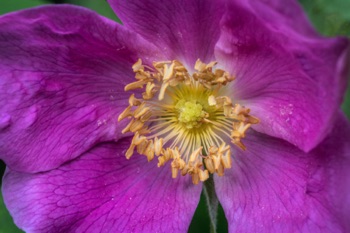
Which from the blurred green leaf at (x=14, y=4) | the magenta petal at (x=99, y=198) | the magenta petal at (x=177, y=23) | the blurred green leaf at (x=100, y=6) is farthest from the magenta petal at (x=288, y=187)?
the blurred green leaf at (x=14, y=4)

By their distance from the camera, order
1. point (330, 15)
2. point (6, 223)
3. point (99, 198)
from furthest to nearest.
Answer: point (6, 223) → point (99, 198) → point (330, 15)

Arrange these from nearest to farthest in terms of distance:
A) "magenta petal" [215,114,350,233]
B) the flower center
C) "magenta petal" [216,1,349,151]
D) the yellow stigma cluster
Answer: "magenta petal" [216,1,349,151] < "magenta petal" [215,114,350,233] < the yellow stigma cluster < the flower center

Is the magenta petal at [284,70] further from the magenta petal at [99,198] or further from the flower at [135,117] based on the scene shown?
the magenta petal at [99,198]

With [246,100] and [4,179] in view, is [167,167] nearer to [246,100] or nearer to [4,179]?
[246,100]

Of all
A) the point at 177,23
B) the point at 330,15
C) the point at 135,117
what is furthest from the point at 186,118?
the point at 330,15

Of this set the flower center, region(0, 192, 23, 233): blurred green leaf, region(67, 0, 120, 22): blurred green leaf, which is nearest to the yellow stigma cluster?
the flower center

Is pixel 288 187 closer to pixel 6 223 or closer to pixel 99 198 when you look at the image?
pixel 99 198

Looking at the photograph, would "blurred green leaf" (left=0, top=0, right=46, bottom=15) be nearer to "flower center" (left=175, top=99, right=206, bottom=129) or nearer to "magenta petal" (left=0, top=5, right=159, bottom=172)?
"magenta petal" (left=0, top=5, right=159, bottom=172)
